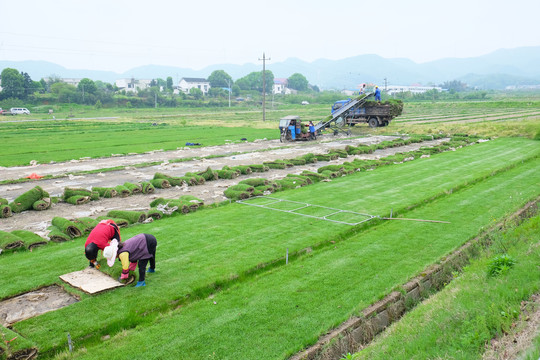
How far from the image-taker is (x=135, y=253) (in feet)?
29.6

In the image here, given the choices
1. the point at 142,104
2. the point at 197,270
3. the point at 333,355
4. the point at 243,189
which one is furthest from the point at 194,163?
the point at 142,104

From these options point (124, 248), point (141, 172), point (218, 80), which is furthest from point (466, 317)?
point (218, 80)

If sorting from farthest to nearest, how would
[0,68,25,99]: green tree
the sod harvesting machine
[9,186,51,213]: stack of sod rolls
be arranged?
[0,68,25,99]: green tree
the sod harvesting machine
[9,186,51,213]: stack of sod rolls

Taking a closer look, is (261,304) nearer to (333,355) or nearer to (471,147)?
(333,355)

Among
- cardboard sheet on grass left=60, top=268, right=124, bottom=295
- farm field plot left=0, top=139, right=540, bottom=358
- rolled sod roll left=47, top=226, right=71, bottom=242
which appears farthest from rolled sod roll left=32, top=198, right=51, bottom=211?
cardboard sheet on grass left=60, top=268, right=124, bottom=295

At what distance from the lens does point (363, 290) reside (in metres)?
9.10

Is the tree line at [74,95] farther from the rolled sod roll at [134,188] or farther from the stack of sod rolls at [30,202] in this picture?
the stack of sod rolls at [30,202]

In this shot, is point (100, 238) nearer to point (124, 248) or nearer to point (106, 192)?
point (124, 248)

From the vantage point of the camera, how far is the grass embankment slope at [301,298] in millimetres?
7199

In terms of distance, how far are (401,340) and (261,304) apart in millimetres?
2869

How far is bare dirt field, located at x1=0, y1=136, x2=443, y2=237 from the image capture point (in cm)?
1606

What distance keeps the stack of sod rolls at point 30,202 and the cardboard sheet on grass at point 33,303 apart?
26.3 feet

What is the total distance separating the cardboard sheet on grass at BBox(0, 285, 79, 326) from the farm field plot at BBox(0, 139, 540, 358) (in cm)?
26

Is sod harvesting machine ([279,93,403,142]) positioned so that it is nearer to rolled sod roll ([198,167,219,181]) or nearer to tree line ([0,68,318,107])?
rolled sod roll ([198,167,219,181])
